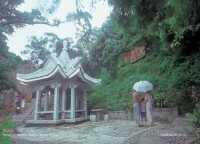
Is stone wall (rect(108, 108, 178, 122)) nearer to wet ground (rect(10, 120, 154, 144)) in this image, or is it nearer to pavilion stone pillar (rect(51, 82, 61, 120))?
wet ground (rect(10, 120, 154, 144))

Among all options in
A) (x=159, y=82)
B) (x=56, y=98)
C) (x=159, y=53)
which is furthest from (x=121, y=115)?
(x=159, y=53)

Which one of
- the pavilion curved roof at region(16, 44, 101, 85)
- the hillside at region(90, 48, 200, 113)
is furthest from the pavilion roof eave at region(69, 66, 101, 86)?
the hillside at region(90, 48, 200, 113)

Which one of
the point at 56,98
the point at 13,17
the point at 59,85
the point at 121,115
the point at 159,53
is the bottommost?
the point at 121,115

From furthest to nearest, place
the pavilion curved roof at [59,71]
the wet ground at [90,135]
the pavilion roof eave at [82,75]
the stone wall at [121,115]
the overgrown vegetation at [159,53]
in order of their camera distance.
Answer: the pavilion roof eave at [82,75], the pavilion curved roof at [59,71], the stone wall at [121,115], the wet ground at [90,135], the overgrown vegetation at [159,53]

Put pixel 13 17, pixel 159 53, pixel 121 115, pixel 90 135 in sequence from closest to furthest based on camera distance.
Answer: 1. pixel 90 135
2. pixel 121 115
3. pixel 159 53
4. pixel 13 17

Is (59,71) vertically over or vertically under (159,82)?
over

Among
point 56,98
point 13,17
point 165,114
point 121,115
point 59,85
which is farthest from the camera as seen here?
point 13,17

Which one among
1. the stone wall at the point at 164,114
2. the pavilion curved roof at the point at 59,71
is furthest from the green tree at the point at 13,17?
the stone wall at the point at 164,114

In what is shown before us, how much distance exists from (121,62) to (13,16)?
392 inches

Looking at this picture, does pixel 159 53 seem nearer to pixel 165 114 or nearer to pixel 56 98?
pixel 165 114

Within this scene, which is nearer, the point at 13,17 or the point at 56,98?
the point at 56,98

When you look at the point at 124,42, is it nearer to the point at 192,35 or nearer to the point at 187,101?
the point at 192,35

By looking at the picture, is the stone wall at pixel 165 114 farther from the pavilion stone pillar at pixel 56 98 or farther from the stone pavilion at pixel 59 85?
the pavilion stone pillar at pixel 56 98

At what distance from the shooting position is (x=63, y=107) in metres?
13.6
